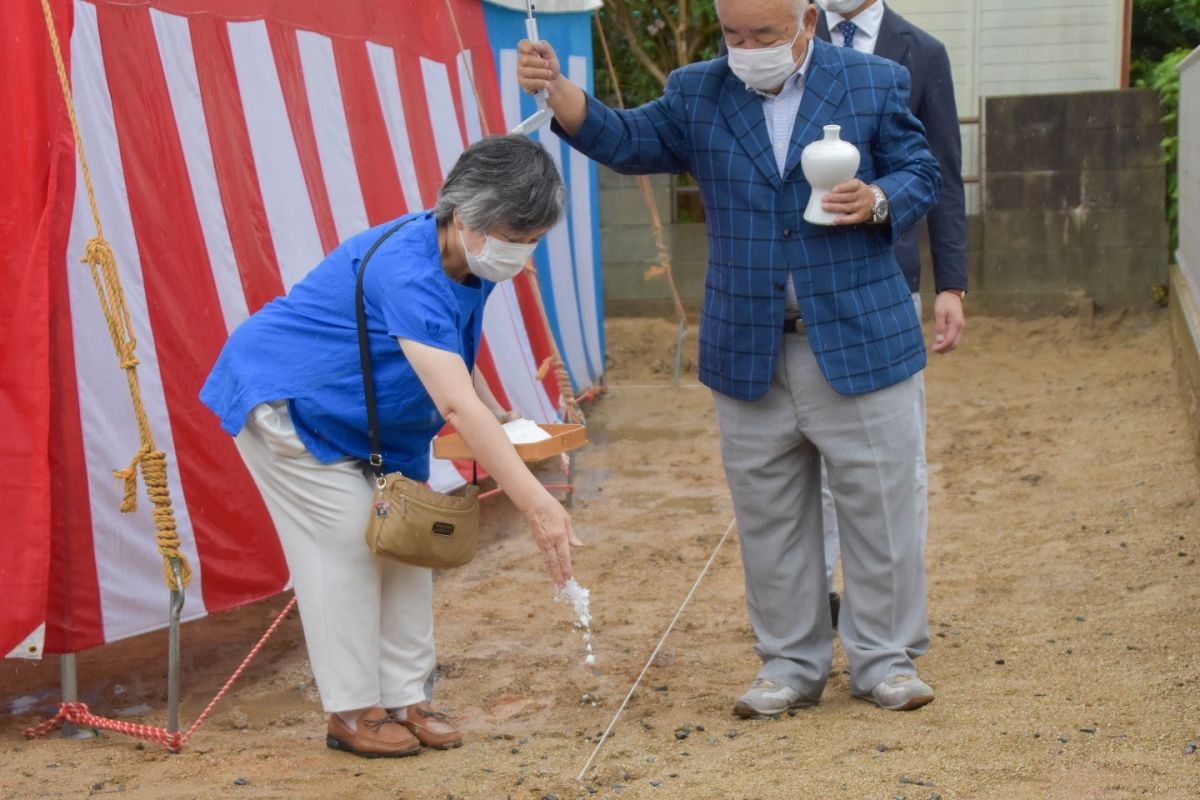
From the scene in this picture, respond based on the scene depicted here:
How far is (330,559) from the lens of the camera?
2.92 m

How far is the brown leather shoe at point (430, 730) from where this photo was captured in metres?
3.12

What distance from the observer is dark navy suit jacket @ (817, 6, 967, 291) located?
347 centimetres

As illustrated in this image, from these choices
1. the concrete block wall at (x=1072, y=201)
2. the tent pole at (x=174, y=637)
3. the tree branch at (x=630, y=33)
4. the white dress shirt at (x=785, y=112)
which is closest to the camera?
the white dress shirt at (x=785, y=112)

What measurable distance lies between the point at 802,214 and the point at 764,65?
30 cm

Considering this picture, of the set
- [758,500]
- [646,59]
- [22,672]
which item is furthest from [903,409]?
[646,59]

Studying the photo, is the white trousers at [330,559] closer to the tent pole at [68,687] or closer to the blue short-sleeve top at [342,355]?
the blue short-sleeve top at [342,355]

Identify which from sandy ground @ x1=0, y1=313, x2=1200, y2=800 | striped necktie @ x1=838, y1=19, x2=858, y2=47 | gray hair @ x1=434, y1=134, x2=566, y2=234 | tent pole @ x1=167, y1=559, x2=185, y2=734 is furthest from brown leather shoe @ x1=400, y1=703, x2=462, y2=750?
striped necktie @ x1=838, y1=19, x2=858, y2=47

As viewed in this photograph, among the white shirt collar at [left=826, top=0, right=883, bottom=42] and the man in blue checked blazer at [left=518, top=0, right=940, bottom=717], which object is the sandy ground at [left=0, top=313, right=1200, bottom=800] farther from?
the white shirt collar at [left=826, top=0, right=883, bottom=42]

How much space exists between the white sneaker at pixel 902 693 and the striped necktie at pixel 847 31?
4.87 ft

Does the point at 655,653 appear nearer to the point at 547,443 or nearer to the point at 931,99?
the point at 547,443

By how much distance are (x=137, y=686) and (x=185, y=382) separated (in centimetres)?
80

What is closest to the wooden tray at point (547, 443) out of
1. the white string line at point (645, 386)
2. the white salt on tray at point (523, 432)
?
the white salt on tray at point (523, 432)

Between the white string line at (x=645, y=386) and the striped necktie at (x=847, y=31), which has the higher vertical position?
the striped necktie at (x=847, y=31)

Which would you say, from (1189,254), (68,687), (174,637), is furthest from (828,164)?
(1189,254)
